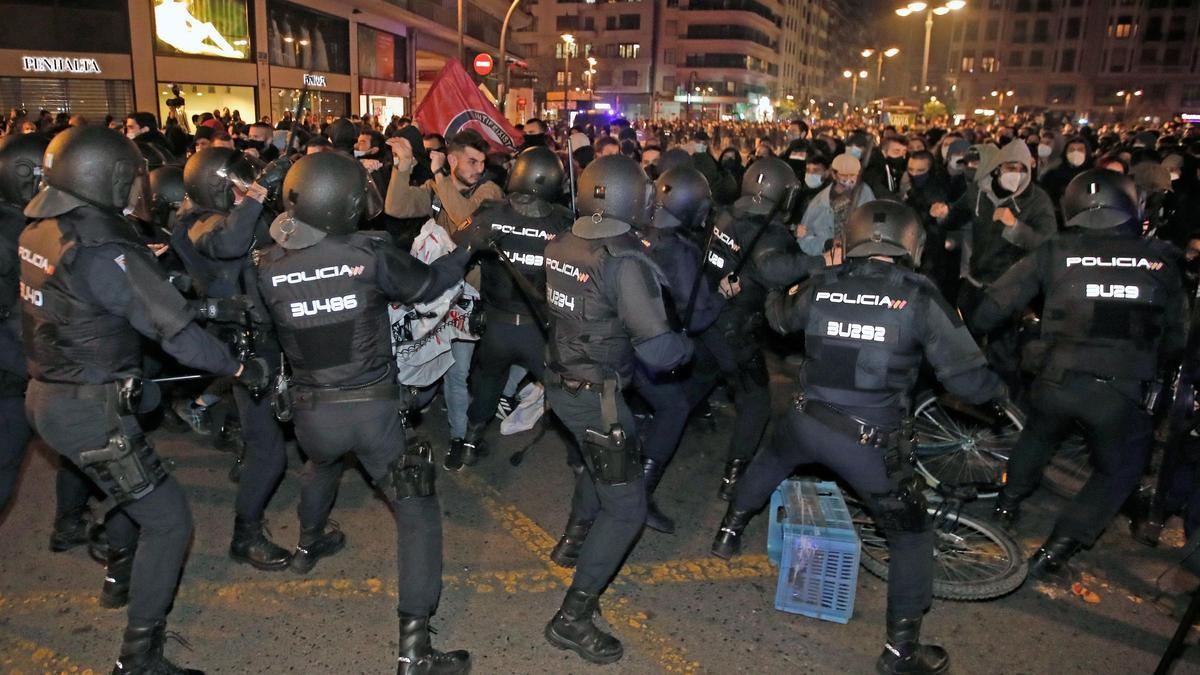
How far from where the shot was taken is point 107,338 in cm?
345

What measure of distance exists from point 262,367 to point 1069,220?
4.32 metres

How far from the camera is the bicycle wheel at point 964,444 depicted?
591 cm

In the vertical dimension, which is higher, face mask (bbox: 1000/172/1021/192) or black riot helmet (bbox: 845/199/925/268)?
face mask (bbox: 1000/172/1021/192)

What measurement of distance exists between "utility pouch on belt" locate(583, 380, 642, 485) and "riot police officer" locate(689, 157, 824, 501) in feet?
5.34

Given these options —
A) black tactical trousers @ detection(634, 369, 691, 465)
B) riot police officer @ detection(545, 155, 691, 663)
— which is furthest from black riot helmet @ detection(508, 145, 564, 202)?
black tactical trousers @ detection(634, 369, 691, 465)

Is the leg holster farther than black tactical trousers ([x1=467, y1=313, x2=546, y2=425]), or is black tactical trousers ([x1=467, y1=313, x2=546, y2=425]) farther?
black tactical trousers ([x1=467, y1=313, x2=546, y2=425])

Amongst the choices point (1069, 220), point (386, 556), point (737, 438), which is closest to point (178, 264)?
point (386, 556)

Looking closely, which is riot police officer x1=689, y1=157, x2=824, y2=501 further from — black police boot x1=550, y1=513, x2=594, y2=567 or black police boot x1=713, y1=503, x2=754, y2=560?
black police boot x1=550, y1=513, x2=594, y2=567

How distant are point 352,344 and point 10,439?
6.71ft

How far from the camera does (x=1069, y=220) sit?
4516 millimetres

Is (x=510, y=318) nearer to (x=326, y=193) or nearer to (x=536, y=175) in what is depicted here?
(x=536, y=175)

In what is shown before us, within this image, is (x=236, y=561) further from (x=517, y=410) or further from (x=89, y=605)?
(x=517, y=410)

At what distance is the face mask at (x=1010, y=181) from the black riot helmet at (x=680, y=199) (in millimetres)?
3705

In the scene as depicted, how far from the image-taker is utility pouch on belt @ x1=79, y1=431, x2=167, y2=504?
3.42 metres
